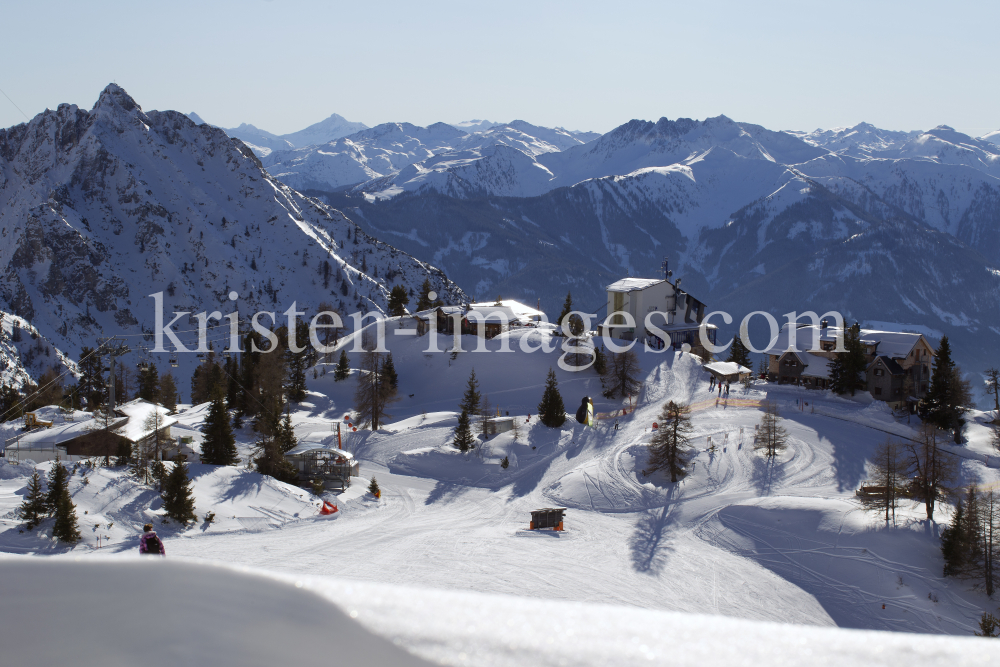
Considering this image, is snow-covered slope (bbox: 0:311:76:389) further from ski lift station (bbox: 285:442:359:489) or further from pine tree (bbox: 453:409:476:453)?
pine tree (bbox: 453:409:476:453)

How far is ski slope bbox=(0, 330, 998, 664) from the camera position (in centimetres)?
2256

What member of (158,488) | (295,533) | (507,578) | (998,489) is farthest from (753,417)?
(158,488)

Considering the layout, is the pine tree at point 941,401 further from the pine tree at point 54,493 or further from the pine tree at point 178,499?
the pine tree at point 54,493

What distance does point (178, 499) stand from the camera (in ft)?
79.4

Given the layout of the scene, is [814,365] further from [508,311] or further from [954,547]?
[954,547]

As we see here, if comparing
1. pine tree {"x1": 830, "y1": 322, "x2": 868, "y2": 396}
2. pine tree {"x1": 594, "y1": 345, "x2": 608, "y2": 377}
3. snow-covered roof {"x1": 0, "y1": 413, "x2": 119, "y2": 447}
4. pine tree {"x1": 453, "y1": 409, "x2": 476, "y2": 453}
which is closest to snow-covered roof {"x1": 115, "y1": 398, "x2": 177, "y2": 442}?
snow-covered roof {"x1": 0, "y1": 413, "x2": 119, "y2": 447}

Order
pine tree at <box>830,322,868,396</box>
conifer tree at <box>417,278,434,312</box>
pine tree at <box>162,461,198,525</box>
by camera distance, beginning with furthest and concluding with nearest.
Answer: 1. conifer tree at <box>417,278,434,312</box>
2. pine tree at <box>830,322,868,396</box>
3. pine tree at <box>162,461,198,525</box>

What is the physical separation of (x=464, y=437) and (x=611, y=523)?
12.3 meters

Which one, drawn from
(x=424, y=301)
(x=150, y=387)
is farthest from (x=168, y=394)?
(x=424, y=301)

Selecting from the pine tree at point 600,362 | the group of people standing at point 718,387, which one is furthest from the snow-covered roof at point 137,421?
the group of people standing at point 718,387

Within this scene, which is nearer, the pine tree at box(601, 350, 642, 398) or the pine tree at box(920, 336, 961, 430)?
the pine tree at box(920, 336, 961, 430)

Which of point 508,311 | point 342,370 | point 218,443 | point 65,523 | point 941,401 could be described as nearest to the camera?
point 65,523

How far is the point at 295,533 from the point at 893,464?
85.8 feet

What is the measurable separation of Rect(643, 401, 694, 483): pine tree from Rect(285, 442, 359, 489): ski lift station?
16.0 m
